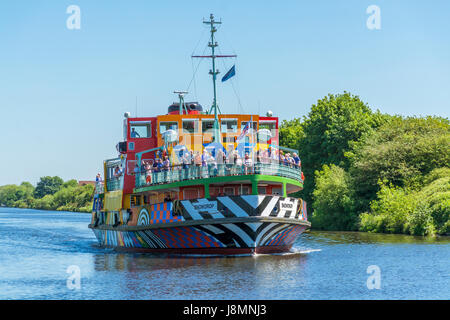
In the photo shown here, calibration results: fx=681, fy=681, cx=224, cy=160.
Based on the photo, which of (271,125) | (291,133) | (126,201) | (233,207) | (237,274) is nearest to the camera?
(237,274)

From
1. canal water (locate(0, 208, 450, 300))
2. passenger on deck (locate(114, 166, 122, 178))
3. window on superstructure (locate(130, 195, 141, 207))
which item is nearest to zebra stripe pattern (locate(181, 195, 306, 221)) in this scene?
canal water (locate(0, 208, 450, 300))

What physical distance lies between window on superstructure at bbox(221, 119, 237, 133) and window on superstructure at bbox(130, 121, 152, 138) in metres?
4.03

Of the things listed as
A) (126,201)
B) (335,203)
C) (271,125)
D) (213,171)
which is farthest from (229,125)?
(335,203)

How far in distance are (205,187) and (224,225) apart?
6.52 feet

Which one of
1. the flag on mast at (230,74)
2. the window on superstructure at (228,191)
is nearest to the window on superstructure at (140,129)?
the flag on mast at (230,74)

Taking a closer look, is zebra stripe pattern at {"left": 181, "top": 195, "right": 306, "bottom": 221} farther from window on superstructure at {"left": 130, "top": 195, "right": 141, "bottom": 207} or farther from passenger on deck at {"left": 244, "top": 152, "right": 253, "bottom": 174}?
window on superstructure at {"left": 130, "top": 195, "right": 141, "bottom": 207}

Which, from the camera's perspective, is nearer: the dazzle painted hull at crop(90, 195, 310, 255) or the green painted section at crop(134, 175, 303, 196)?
the dazzle painted hull at crop(90, 195, 310, 255)

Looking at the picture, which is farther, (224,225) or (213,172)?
(213,172)

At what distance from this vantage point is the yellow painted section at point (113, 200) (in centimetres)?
3634

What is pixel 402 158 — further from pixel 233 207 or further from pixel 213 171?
pixel 233 207

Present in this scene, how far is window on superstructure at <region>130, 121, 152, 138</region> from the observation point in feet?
118

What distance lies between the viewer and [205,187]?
29734mm

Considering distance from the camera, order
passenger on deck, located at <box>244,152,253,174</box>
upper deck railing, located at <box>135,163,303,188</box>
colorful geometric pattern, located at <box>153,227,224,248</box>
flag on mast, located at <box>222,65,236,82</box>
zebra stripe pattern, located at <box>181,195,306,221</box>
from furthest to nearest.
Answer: flag on mast, located at <box>222,65,236,82</box> < colorful geometric pattern, located at <box>153,227,224,248</box> < upper deck railing, located at <box>135,163,303,188</box> < passenger on deck, located at <box>244,152,253,174</box> < zebra stripe pattern, located at <box>181,195,306,221</box>
